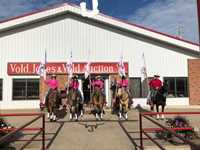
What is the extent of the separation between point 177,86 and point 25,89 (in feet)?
35.0

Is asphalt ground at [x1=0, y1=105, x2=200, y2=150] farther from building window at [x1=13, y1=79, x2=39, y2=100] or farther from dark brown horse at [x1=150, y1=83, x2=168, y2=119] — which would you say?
building window at [x1=13, y1=79, x2=39, y2=100]

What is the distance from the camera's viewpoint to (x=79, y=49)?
25.0 meters

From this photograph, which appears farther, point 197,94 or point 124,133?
point 197,94

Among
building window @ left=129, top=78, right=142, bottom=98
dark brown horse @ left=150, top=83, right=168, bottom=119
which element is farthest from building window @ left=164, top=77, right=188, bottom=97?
dark brown horse @ left=150, top=83, right=168, bottom=119

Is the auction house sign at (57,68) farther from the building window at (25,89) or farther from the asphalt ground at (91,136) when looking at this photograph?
the asphalt ground at (91,136)

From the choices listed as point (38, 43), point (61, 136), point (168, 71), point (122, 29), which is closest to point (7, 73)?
point (38, 43)

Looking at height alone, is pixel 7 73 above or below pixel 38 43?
below

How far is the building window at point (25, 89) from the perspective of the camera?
2441 cm

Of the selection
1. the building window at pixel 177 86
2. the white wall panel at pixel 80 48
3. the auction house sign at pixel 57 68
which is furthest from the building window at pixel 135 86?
the building window at pixel 177 86

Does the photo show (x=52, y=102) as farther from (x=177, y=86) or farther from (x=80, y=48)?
(x=177, y=86)

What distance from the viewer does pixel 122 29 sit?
83.1 feet

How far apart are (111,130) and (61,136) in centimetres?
213

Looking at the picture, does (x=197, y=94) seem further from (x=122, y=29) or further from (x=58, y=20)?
(x=58, y=20)

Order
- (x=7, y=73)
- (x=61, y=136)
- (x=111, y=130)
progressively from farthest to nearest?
(x=7, y=73) → (x=111, y=130) → (x=61, y=136)
